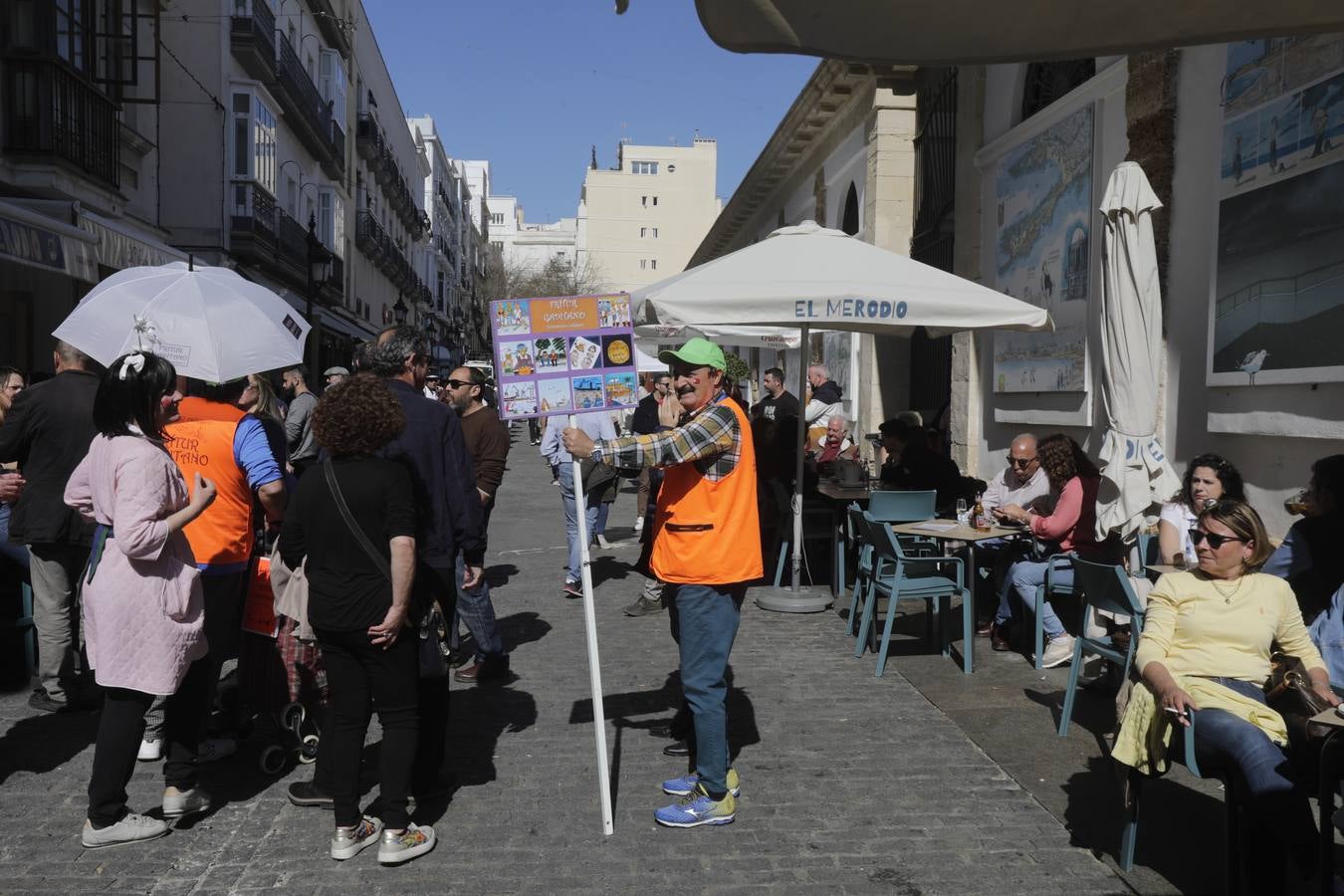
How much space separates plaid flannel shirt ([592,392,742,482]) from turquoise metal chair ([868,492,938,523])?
375cm

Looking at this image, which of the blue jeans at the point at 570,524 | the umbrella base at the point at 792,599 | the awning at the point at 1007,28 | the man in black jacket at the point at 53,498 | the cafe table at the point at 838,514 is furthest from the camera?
the blue jeans at the point at 570,524

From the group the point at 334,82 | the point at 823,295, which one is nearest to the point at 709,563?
the point at 823,295

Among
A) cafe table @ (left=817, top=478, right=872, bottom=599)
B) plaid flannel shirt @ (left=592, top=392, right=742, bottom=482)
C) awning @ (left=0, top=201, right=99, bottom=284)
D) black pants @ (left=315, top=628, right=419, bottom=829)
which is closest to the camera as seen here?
black pants @ (left=315, top=628, right=419, bottom=829)

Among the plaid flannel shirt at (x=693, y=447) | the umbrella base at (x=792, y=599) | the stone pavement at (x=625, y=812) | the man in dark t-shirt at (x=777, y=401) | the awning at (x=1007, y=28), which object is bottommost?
the stone pavement at (x=625, y=812)

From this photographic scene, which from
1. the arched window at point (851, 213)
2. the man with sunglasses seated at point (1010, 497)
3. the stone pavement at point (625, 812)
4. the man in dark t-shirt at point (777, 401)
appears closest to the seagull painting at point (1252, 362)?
the man with sunglasses seated at point (1010, 497)

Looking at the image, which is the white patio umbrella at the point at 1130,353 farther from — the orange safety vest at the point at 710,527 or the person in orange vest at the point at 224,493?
the person in orange vest at the point at 224,493

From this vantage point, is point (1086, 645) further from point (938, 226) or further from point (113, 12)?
point (113, 12)

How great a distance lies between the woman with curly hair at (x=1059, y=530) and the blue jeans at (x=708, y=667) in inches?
124

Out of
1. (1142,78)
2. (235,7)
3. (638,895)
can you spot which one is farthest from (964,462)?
(235,7)

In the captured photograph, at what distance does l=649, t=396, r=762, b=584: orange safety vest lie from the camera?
4.18 m

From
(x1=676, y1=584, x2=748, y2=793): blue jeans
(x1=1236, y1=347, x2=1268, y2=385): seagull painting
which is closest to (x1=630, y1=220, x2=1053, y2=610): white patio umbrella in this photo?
(x1=1236, y1=347, x2=1268, y2=385): seagull painting

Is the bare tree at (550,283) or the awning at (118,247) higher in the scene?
the bare tree at (550,283)

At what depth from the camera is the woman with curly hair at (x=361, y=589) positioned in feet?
12.3

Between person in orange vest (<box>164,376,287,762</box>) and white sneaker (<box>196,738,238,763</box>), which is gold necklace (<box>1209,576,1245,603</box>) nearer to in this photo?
person in orange vest (<box>164,376,287,762</box>)
